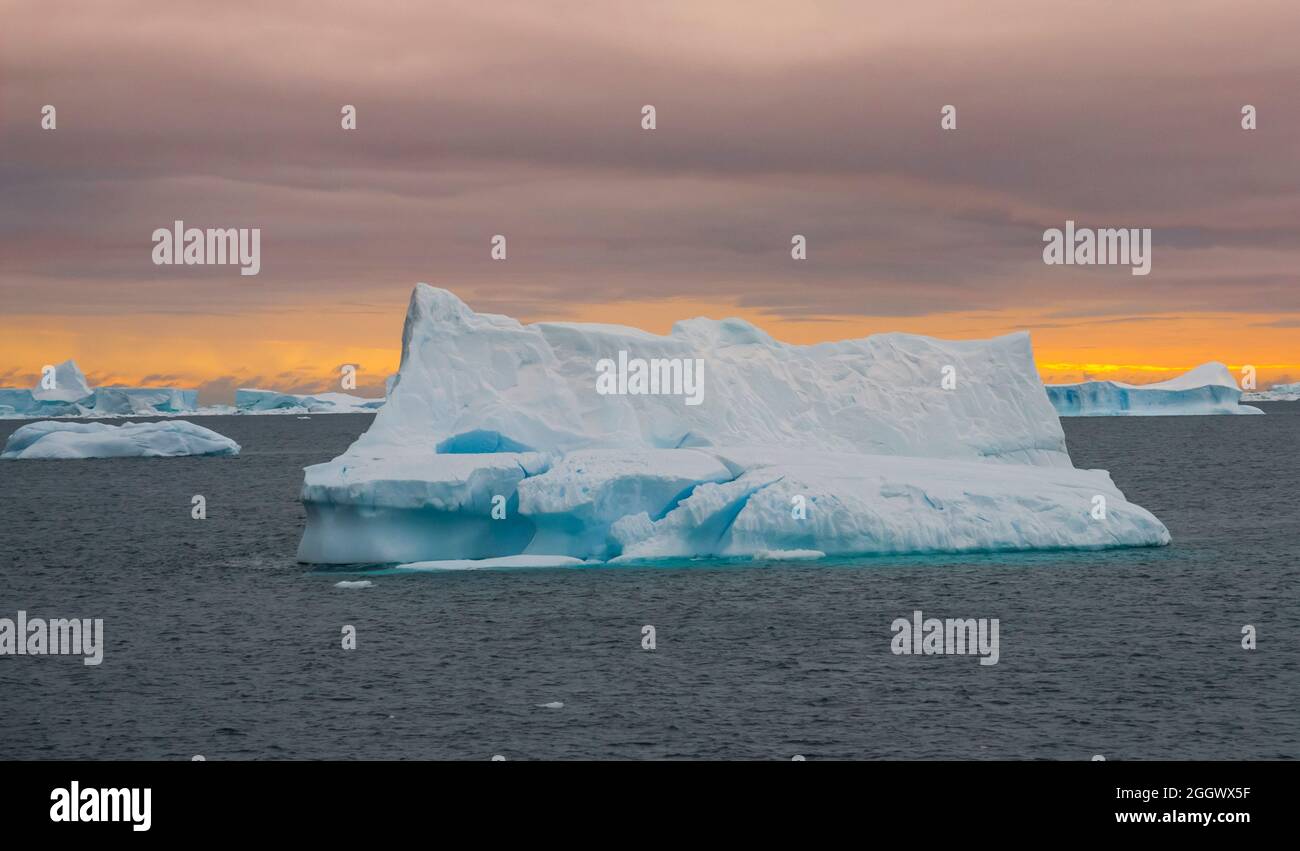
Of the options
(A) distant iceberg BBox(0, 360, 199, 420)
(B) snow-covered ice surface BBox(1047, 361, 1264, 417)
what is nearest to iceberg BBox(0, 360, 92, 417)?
(A) distant iceberg BBox(0, 360, 199, 420)

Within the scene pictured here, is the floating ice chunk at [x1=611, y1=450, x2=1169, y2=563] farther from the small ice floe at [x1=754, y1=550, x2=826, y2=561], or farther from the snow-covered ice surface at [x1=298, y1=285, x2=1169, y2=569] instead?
the small ice floe at [x1=754, y1=550, x2=826, y2=561]

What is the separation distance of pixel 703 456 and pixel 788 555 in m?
3.38

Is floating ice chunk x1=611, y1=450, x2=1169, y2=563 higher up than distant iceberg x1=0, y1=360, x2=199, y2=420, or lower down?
lower down

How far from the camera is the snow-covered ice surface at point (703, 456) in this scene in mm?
33875

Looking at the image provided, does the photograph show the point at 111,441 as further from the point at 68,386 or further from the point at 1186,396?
the point at 1186,396

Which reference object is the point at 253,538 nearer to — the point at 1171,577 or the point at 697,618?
the point at 697,618

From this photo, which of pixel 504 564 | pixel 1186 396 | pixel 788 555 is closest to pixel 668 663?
pixel 788 555

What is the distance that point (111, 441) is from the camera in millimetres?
96438

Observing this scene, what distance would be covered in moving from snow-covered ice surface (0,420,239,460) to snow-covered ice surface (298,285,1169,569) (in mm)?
65374

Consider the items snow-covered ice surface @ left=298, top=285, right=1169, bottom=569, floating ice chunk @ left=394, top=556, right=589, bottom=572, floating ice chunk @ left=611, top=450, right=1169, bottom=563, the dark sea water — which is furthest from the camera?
floating ice chunk @ left=394, top=556, right=589, bottom=572

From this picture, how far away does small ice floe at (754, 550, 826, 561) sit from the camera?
35.0m
